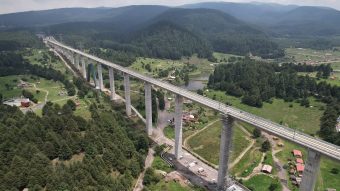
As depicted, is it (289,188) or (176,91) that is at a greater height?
(176,91)

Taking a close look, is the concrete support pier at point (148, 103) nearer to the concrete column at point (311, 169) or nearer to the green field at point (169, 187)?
the green field at point (169, 187)

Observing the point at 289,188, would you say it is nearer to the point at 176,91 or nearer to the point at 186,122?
the point at 176,91

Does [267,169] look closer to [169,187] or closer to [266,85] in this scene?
[169,187]

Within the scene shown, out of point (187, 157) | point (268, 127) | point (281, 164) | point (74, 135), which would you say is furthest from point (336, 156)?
point (74, 135)

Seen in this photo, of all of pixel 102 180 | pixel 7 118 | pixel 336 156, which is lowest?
pixel 102 180

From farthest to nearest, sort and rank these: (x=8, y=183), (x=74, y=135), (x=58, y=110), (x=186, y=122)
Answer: (x=186, y=122), (x=58, y=110), (x=74, y=135), (x=8, y=183)

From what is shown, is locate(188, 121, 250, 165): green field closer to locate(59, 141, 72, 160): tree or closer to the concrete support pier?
the concrete support pier

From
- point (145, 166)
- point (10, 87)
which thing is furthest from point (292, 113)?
point (10, 87)
